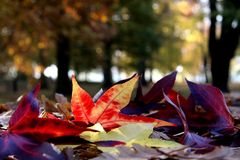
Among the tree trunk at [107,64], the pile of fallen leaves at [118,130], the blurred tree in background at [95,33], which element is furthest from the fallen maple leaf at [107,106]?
the tree trunk at [107,64]

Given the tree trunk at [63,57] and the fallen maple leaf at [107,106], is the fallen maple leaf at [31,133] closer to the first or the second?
the fallen maple leaf at [107,106]

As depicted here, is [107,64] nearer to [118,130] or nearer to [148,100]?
[148,100]

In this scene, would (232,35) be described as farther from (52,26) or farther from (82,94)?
(82,94)

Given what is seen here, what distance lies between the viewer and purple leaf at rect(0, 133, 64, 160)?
1.01m

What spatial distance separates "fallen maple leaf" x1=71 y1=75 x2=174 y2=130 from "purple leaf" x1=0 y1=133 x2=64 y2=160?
0.22m

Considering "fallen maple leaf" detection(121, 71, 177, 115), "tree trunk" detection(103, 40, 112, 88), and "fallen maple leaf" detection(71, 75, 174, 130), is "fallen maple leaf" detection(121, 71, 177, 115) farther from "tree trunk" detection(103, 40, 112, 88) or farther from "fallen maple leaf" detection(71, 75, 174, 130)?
"tree trunk" detection(103, 40, 112, 88)

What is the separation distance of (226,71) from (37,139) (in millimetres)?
25623

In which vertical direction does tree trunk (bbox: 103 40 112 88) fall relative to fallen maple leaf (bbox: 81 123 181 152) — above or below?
below

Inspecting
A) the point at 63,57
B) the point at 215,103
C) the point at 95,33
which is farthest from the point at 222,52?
the point at 215,103

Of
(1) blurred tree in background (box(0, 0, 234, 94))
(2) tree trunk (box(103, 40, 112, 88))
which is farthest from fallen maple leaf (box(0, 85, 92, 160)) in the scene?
(2) tree trunk (box(103, 40, 112, 88))

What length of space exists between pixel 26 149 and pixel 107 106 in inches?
10.7

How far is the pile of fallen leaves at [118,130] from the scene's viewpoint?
1.03 m

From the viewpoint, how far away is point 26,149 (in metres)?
1.02

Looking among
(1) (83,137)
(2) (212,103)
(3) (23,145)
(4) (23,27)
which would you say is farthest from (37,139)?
(4) (23,27)
